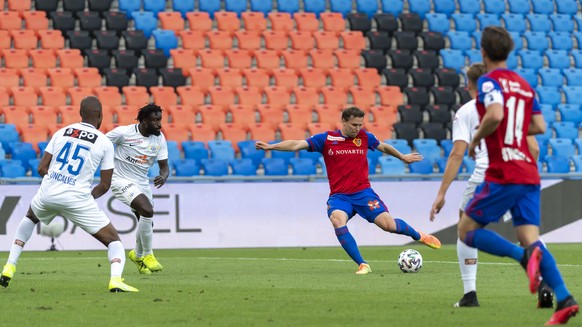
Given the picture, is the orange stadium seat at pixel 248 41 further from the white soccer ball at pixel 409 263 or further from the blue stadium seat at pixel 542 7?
the white soccer ball at pixel 409 263

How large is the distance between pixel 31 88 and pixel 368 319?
17233 mm

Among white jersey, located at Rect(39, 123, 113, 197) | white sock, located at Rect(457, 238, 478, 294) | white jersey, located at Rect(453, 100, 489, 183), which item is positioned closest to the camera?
A: white sock, located at Rect(457, 238, 478, 294)

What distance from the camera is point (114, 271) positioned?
10.8 m

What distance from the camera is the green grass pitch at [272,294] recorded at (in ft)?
27.5

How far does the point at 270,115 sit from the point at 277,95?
90 centimetres

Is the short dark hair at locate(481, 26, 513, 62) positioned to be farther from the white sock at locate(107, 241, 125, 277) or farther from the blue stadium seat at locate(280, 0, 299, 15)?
the blue stadium seat at locate(280, 0, 299, 15)

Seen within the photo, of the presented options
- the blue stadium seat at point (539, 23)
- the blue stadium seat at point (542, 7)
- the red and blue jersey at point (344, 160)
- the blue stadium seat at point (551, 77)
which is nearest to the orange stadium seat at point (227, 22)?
the blue stadium seat at point (551, 77)

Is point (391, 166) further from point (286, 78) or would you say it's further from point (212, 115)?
point (212, 115)

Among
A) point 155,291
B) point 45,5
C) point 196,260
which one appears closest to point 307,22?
point 45,5

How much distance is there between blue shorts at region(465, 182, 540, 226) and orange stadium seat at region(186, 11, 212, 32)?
1995cm

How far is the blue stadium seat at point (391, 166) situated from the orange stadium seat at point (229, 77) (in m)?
4.08

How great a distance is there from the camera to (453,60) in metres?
28.4

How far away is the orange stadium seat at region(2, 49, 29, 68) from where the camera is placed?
25141 mm

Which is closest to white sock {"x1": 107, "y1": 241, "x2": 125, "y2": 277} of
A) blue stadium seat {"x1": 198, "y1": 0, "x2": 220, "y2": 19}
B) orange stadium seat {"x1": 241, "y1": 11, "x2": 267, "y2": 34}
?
orange stadium seat {"x1": 241, "y1": 11, "x2": 267, "y2": 34}
